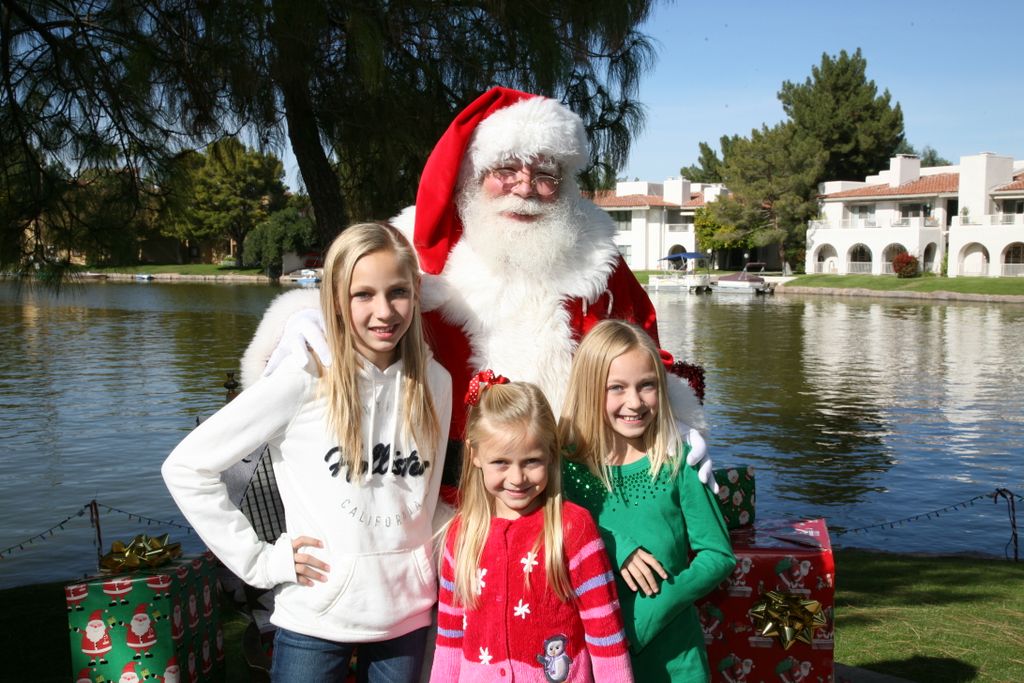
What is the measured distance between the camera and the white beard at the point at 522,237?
2789mm

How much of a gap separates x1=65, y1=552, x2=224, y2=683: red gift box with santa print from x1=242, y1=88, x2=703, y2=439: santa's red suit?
75 centimetres

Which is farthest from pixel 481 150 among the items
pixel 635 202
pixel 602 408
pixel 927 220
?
pixel 635 202

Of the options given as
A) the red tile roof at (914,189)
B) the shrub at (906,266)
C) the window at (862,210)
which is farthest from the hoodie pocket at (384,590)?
the window at (862,210)

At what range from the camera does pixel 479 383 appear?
2.50 meters

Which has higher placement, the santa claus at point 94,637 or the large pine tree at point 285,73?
the large pine tree at point 285,73

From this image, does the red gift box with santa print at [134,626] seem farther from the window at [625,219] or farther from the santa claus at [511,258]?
the window at [625,219]

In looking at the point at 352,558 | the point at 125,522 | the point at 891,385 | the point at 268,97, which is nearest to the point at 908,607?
the point at 352,558

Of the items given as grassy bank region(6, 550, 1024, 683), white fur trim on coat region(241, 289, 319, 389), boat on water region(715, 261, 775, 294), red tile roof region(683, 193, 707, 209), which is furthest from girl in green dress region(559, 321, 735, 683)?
red tile roof region(683, 193, 707, 209)

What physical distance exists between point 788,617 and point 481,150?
163 cm

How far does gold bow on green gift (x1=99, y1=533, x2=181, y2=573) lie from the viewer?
2.96 metres

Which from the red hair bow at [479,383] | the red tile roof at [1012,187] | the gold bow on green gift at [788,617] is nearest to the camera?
the red hair bow at [479,383]

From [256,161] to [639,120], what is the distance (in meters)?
2.17

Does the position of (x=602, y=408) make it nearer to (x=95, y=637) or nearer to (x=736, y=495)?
(x=736, y=495)

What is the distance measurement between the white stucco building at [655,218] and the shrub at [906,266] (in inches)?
489
